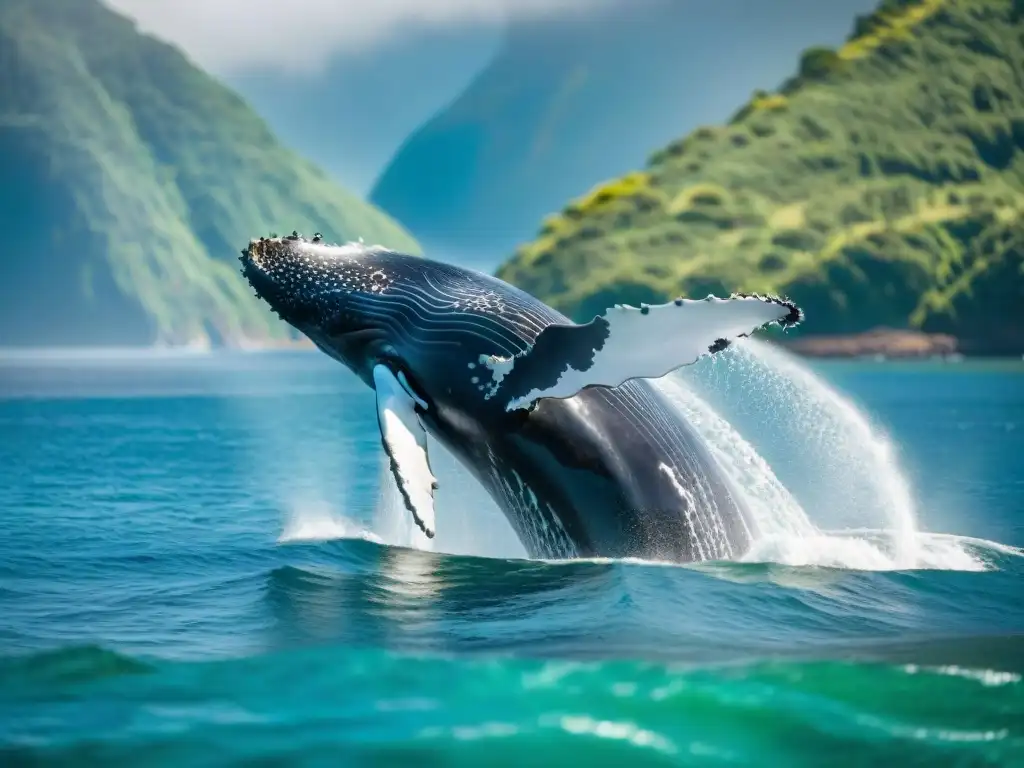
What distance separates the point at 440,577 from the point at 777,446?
733 inches

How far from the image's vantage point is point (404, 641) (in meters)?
7.24

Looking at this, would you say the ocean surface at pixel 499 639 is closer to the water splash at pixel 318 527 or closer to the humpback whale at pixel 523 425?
the water splash at pixel 318 527

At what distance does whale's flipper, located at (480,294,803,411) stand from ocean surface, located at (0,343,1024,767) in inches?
59.3

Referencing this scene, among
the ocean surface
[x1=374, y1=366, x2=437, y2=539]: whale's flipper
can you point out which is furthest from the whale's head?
the ocean surface

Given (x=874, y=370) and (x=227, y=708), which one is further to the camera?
(x=874, y=370)

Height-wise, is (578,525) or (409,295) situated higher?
(409,295)

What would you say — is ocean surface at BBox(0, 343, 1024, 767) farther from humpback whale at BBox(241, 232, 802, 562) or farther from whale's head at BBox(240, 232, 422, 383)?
whale's head at BBox(240, 232, 422, 383)

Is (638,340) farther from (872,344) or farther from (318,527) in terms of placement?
(872,344)

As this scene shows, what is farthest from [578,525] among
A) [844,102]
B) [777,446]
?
[844,102]

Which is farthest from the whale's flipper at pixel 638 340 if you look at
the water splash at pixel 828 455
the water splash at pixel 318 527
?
the water splash at pixel 318 527

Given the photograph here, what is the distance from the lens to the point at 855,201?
140 m

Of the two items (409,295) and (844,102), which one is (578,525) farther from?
(844,102)

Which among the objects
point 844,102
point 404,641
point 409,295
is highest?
point 844,102

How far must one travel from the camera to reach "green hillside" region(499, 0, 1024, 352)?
110250 millimetres
